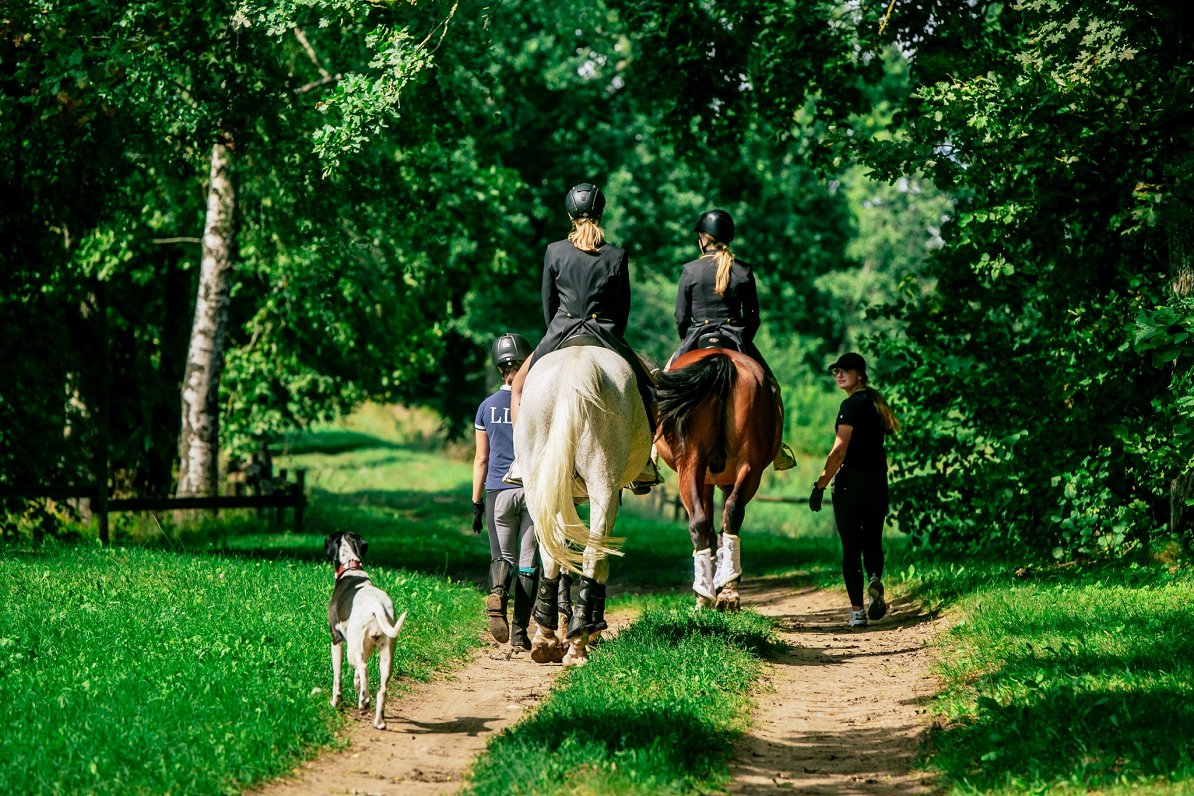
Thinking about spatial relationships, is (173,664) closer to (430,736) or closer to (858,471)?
(430,736)

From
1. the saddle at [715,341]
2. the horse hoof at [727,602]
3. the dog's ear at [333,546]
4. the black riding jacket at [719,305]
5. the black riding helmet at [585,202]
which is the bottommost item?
the horse hoof at [727,602]

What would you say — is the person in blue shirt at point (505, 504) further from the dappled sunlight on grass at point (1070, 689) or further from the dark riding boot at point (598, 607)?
the dappled sunlight on grass at point (1070, 689)

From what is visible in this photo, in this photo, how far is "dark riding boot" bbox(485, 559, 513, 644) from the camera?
388 inches

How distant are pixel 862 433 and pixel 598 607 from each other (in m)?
3.59

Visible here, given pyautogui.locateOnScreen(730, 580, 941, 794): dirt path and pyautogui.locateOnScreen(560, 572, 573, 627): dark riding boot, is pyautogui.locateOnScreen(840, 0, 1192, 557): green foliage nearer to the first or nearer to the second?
pyautogui.locateOnScreen(730, 580, 941, 794): dirt path

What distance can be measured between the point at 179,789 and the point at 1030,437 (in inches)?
408

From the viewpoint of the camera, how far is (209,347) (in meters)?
20.3

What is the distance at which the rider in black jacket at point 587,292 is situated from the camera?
9.18m

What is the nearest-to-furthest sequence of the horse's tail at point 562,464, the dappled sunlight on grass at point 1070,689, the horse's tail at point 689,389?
the dappled sunlight on grass at point 1070,689 < the horse's tail at point 562,464 < the horse's tail at point 689,389

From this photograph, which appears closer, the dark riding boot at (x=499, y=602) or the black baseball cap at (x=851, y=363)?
the dark riding boot at (x=499, y=602)

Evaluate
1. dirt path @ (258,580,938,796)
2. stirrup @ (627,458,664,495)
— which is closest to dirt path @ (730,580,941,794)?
dirt path @ (258,580,938,796)

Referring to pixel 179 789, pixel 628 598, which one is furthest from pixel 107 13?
pixel 179 789

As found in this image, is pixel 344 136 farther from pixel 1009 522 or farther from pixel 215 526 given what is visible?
pixel 215 526

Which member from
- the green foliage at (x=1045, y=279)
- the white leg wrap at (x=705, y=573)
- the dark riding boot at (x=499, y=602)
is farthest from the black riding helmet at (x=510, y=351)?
the green foliage at (x=1045, y=279)
